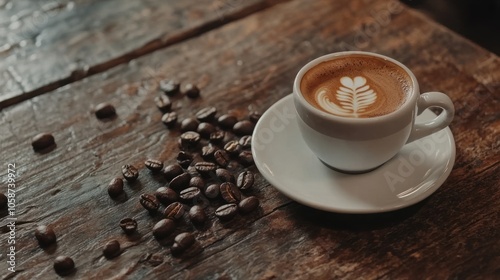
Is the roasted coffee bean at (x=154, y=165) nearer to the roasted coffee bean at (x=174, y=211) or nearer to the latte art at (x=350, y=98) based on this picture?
the roasted coffee bean at (x=174, y=211)

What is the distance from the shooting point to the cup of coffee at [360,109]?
3.48 feet

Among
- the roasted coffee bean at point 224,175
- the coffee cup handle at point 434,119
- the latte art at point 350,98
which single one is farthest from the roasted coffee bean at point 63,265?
the coffee cup handle at point 434,119

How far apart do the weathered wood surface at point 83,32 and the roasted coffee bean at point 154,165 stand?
1.64 ft

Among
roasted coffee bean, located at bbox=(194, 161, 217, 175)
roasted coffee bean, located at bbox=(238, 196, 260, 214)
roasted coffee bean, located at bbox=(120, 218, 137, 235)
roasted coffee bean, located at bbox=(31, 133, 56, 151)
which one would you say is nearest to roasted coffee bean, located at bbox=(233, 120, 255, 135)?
roasted coffee bean, located at bbox=(194, 161, 217, 175)

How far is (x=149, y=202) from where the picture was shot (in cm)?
117

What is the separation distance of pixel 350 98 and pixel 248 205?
29 centimetres

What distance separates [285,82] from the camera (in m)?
1.53

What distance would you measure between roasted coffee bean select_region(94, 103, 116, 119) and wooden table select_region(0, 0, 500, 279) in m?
0.02

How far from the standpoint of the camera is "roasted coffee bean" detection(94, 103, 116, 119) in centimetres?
146

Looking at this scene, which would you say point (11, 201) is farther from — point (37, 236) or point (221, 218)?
point (221, 218)

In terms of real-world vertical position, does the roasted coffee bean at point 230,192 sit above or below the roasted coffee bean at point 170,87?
below

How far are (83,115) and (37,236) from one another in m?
0.43

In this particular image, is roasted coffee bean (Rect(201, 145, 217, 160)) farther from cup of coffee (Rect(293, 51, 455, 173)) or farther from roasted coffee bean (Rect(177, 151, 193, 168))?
cup of coffee (Rect(293, 51, 455, 173))

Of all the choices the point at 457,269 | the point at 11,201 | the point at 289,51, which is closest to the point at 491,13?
the point at 289,51
